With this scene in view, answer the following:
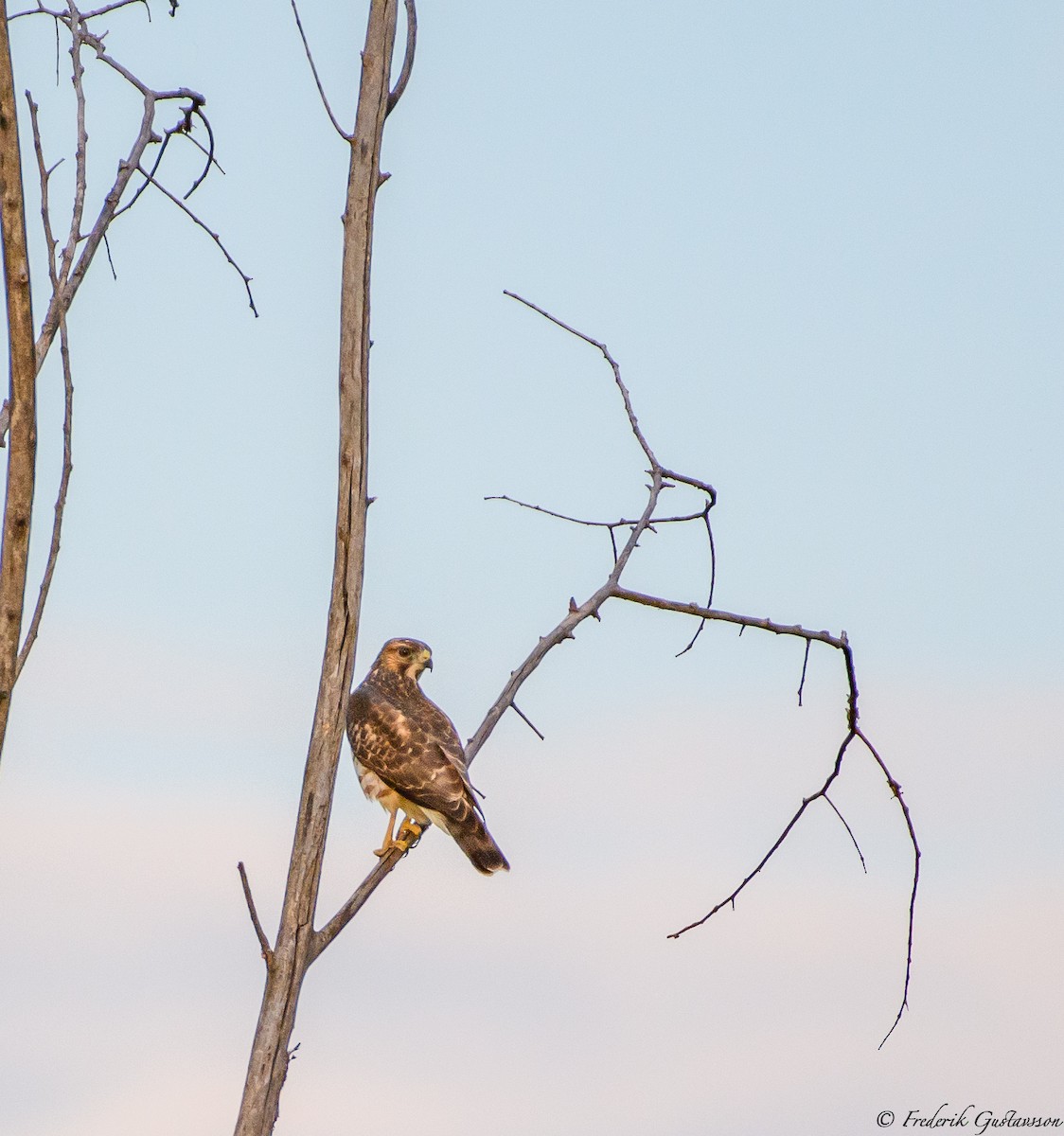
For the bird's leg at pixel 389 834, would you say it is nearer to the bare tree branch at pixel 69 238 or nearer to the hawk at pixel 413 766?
the hawk at pixel 413 766

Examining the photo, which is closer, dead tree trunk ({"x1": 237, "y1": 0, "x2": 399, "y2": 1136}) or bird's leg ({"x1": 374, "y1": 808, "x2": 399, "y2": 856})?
dead tree trunk ({"x1": 237, "y1": 0, "x2": 399, "y2": 1136})

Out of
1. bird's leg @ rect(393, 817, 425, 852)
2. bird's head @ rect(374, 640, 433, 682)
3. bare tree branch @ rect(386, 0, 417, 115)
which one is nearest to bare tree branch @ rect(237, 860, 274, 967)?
bare tree branch @ rect(386, 0, 417, 115)

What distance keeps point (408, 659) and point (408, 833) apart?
5.19ft

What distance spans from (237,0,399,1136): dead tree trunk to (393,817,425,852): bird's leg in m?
3.94

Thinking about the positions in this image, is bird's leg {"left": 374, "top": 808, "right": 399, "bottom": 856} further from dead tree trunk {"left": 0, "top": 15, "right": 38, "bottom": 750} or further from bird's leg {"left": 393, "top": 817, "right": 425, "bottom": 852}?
dead tree trunk {"left": 0, "top": 15, "right": 38, "bottom": 750}

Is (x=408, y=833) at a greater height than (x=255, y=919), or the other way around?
(x=408, y=833)

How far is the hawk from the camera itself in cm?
837

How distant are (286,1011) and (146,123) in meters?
3.07

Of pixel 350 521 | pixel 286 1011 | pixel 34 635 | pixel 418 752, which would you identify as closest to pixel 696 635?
pixel 350 521

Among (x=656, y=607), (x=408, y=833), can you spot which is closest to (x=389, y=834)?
(x=408, y=833)

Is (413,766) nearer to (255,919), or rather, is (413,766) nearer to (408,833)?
(408,833)

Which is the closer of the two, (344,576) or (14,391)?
(14,391)

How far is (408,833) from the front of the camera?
8906 mm

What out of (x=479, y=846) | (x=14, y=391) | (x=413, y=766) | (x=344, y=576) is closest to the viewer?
→ (x=14, y=391)
